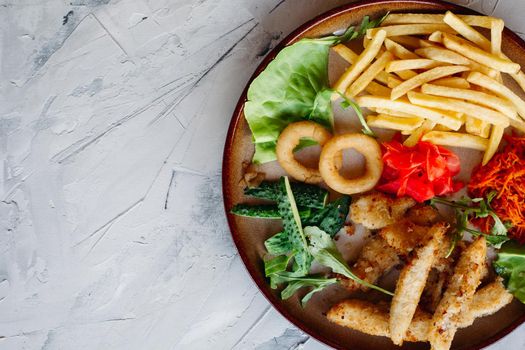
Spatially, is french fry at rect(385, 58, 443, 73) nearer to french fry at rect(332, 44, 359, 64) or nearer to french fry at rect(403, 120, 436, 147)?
french fry at rect(332, 44, 359, 64)

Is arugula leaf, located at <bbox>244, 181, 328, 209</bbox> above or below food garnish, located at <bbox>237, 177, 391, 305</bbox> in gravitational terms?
above

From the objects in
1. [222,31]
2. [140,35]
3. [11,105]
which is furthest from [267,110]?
[11,105]

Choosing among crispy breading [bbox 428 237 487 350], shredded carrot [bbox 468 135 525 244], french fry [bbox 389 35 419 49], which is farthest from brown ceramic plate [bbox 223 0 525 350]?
shredded carrot [bbox 468 135 525 244]

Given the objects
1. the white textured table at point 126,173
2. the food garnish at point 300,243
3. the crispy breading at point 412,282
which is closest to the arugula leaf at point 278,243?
the food garnish at point 300,243

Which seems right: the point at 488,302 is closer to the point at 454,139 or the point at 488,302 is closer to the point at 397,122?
the point at 454,139

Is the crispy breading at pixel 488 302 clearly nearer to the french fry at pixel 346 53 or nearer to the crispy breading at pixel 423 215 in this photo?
the crispy breading at pixel 423 215

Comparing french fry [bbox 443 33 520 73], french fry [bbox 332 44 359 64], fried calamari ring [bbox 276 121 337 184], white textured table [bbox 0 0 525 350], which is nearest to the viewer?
french fry [bbox 443 33 520 73]

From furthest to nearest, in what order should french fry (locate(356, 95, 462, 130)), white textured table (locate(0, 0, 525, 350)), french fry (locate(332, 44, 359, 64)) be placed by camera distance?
white textured table (locate(0, 0, 525, 350))
french fry (locate(332, 44, 359, 64))
french fry (locate(356, 95, 462, 130))
